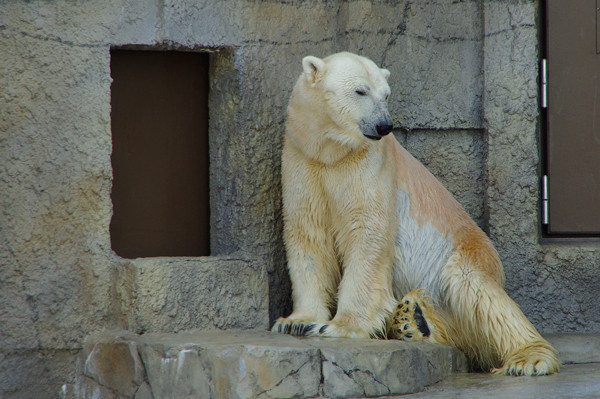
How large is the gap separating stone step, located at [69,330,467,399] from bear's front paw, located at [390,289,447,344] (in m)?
0.19

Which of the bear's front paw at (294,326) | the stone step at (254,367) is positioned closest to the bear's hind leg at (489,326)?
the stone step at (254,367)

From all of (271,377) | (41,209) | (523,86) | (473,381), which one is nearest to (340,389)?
(271,377)

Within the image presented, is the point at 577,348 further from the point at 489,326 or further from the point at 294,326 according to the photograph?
the point at 294,326

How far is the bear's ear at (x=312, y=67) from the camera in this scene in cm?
396

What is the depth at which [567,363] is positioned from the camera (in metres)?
4.39

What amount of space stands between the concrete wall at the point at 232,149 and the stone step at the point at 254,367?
0.25 m

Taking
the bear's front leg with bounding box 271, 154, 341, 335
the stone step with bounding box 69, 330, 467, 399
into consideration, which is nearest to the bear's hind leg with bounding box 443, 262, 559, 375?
the stone step with bounding box 69, 330, 467, 399

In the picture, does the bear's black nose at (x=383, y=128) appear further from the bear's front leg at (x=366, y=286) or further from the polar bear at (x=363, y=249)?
the bear's front leg at (x=366, y=286)

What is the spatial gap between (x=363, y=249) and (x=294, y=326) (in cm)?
48

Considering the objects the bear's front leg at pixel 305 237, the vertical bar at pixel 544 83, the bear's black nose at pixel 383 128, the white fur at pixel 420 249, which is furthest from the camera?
the vertical bar at pixel 544 83

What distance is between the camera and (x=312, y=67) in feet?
13.1

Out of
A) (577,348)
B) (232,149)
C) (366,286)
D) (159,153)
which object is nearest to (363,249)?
(366,286)

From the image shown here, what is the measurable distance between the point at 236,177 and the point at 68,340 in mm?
1117

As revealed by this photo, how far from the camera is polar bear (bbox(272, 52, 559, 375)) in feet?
12.8
